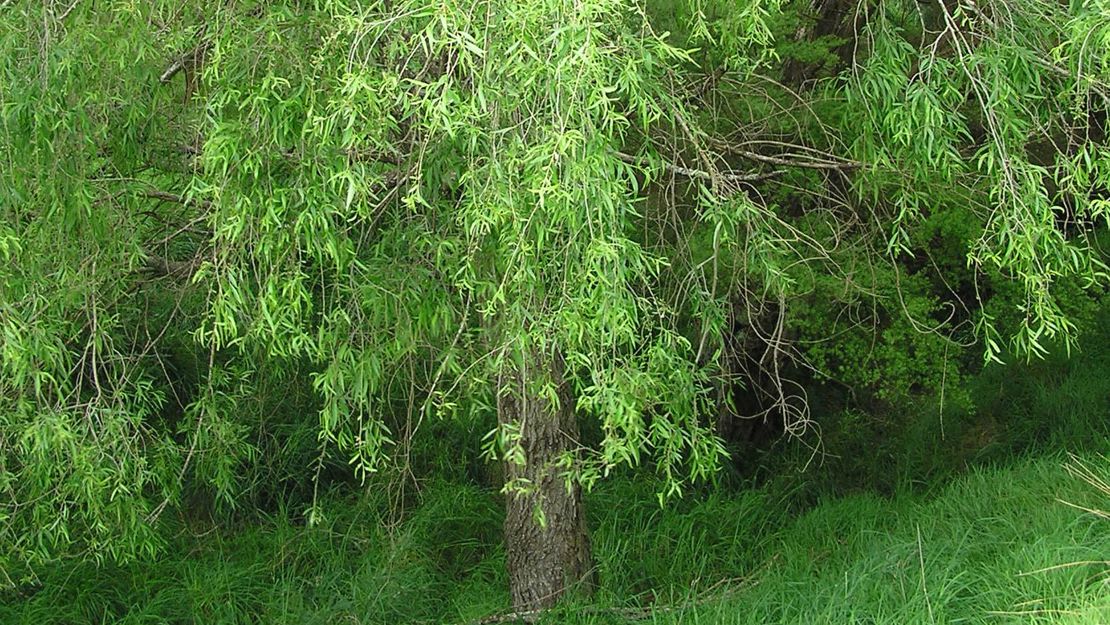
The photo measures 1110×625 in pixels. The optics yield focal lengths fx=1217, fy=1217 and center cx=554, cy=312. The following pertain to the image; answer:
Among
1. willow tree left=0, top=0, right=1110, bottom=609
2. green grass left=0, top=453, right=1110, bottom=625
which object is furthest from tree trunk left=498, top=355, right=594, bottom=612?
willow tree left=0, top=0, right=1110, bottom=609

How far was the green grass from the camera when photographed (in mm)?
4605

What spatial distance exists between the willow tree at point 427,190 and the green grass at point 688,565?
117 centimetres

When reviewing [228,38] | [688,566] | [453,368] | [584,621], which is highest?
[228,38]

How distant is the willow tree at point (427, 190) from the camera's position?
304cm

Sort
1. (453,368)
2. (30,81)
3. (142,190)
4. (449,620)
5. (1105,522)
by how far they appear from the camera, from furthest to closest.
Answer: (449,620) < (1105,522) < (142,190) < (30,81) < (453,368)

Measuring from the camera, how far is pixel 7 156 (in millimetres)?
3828

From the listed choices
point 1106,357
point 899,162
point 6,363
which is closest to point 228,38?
point 6,363

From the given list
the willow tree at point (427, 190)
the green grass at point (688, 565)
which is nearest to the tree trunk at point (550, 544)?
the green grass at point (688, 565)

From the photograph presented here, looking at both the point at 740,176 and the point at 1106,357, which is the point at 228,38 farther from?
the point at 1106,357

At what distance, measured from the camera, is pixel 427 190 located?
380 cm

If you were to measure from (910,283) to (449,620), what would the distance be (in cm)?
292

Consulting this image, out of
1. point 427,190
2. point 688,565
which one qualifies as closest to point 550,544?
point 688,565

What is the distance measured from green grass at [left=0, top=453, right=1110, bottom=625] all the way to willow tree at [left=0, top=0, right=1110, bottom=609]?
1.17 m

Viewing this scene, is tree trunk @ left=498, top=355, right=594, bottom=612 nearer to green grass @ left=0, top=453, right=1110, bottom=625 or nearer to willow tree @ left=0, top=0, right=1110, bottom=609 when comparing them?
green grass @ left=0, top=453, right=1110, bottom=625
